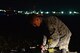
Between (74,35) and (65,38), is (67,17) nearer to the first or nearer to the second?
(74,35)

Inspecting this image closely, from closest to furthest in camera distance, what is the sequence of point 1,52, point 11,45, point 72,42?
point 1,52
point 11,45
point 72,42

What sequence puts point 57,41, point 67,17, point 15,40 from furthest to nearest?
point 67,17
point 15,40
point 57,41

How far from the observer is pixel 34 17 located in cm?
711

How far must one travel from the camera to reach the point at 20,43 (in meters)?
10.6

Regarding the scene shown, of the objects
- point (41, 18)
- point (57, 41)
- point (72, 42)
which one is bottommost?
point (72, 42)

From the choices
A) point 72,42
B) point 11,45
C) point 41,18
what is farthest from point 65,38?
point 72,42

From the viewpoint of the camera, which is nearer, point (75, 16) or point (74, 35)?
point (74, 35)

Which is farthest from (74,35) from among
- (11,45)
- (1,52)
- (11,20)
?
(1,52)

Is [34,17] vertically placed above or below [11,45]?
above

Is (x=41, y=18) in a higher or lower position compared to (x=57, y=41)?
higher

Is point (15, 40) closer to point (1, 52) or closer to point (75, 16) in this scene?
point (1, 52)

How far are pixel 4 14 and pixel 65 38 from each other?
36.2 ft

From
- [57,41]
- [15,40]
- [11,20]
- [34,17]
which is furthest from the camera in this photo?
[11,20]

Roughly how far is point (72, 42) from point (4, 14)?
5.53 meters
